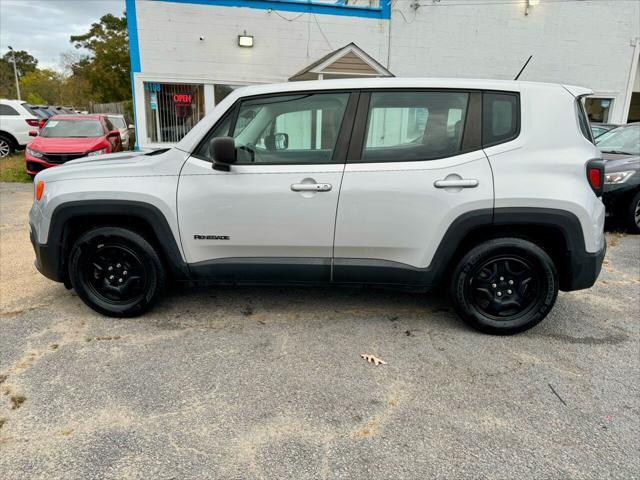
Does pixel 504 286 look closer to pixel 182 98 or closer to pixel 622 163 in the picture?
pixel 622 163

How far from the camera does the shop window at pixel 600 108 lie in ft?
45.3

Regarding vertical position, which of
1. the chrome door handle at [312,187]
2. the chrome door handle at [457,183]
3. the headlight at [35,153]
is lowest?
the headlight at [35,153]

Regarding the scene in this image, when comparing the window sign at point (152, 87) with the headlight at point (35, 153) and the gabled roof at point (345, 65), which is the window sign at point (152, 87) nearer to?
the headlight at point (35, 153)

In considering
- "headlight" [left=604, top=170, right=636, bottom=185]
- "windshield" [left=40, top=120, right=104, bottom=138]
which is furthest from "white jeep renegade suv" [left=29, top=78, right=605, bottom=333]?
"windshield" [left=40, top=120, right=104, bottom=138]

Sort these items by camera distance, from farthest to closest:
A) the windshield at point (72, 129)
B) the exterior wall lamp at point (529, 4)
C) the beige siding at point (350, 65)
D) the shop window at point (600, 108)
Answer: the shop window at point (600, 108) < the exterior wall lamp at point (529, 4) < the windshield at point (72, 129) < the beige siding at point (350, 65)

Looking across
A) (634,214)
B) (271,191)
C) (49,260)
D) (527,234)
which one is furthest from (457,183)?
(634,214)

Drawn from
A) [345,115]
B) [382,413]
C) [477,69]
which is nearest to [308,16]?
[477,69]

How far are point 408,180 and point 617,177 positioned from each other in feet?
16.1

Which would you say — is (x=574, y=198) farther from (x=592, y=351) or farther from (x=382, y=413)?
(x=382, y=413)

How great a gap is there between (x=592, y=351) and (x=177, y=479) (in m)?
2.91

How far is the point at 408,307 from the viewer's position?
405 cm

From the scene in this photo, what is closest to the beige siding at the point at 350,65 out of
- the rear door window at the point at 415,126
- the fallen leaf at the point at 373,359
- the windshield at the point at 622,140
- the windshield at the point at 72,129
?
the windshield at the point at 622,140

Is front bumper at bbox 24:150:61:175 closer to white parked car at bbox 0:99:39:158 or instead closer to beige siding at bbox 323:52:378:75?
white parked car at bbox 0:99:39:158

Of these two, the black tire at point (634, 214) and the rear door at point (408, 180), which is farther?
the black tire at point (634, 214)
